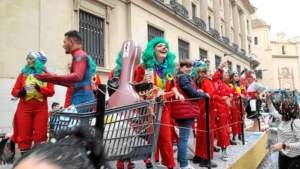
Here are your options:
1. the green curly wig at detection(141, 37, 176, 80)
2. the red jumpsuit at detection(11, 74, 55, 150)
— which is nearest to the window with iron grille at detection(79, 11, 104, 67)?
the red jumpsuit at detection(11, 74, 55, 150)

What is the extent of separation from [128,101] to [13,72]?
5823 millimetres

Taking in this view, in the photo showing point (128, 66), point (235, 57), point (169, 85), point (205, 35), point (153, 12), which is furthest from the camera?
point (235, 57)

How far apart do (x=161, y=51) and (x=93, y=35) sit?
7.63 metres

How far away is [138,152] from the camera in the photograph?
2.57m

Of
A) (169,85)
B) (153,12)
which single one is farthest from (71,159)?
(153,12)

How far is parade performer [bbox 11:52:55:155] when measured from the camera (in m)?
3.60

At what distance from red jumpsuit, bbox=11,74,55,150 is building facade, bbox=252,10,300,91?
6262 cm

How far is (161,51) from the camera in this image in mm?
3639

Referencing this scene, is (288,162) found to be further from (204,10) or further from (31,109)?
(204,10)

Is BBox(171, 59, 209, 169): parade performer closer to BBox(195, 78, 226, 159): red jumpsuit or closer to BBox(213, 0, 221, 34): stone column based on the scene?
BBox(195, 78, 226, 159): red jumpsuit

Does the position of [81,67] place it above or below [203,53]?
below

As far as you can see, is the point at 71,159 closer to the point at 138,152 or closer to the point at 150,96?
the point at 138,152

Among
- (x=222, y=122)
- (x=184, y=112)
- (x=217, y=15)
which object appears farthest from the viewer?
(x=217, y=15)

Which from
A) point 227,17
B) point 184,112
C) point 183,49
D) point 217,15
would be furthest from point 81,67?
point 227,17
